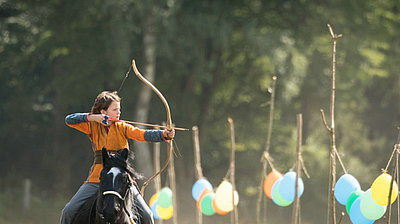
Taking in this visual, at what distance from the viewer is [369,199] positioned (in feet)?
20.7

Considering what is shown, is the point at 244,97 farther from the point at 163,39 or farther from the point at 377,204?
the point at 377,204

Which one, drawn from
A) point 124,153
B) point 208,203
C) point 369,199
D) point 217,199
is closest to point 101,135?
point 124,153

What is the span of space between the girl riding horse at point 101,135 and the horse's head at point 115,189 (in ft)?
1.21

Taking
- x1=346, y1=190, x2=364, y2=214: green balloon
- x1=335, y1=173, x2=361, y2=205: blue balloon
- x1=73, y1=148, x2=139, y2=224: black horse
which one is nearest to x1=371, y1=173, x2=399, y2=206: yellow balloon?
x1=346, y1=190, x2=364, y2=214: green balloon

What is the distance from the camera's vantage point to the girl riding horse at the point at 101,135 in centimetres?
487

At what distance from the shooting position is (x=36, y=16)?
1872 cm

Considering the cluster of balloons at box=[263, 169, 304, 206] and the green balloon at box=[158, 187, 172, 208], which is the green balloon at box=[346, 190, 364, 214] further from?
the green balloon at box=[158, 187, 172, 208]

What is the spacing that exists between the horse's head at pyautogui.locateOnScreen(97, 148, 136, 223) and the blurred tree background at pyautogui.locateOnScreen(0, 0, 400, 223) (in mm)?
11724

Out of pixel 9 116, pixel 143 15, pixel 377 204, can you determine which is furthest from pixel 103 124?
pixel 9 116

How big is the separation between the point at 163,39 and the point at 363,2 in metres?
6.47

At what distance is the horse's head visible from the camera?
423cm

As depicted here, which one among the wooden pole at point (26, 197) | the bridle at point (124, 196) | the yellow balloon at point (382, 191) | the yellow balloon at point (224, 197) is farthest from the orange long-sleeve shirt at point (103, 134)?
the wooden pole at point (26, 197)

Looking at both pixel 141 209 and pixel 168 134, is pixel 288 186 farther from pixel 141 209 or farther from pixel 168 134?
pixel 168 134

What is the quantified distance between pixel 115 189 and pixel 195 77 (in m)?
15.0
